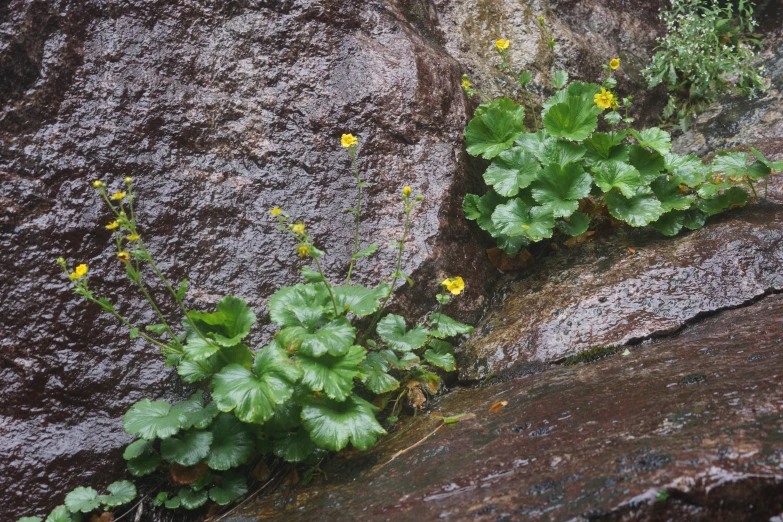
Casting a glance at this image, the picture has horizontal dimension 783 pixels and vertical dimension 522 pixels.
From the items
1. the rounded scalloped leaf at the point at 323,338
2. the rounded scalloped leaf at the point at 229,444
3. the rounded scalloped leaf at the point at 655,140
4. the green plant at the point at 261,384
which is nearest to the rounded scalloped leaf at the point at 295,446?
the green plant at the point at 261,384

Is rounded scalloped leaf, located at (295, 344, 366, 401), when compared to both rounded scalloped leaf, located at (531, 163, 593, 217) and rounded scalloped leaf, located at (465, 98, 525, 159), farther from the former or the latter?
rounded scalloped leaf, located at (465, 98, 525, 159)

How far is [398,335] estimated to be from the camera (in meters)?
2.68

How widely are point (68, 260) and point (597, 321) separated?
2499mm

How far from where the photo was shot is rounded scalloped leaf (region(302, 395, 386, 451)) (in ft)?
7.19

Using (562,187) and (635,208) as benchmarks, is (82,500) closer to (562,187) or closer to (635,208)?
→ (562,187)

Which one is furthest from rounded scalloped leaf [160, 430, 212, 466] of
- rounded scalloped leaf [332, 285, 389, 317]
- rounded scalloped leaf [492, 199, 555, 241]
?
rounded scalloped leaf [492, 199, 555, 241]

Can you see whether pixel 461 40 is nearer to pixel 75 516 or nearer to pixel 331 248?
pixel 331 248

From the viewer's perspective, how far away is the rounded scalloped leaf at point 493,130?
3.41 metres

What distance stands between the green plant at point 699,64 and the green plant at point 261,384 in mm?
3363

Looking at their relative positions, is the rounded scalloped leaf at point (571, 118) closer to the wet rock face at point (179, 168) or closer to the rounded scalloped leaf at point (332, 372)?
the wet rock face at point (179, 168)

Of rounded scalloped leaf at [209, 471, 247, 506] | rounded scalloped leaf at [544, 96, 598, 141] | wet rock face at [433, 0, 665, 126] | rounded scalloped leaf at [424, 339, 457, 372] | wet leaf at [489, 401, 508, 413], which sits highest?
wet rock face at [433, 0, 665, 126]

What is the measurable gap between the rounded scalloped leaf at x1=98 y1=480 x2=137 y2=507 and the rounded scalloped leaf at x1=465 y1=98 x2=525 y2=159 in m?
2.40

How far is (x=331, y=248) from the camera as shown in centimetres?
306

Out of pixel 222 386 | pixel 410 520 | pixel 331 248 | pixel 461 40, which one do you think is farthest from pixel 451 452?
pixel 461 40
